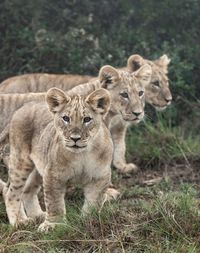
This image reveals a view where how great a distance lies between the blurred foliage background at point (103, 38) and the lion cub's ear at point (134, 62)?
3.39 ft

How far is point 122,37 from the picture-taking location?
933 centimetres

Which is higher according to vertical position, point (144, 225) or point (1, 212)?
point (144, 225)

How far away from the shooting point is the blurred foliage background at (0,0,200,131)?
902cm


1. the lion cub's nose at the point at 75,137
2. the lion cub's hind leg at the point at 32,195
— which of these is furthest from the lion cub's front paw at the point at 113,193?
the lion cub's nose at the point at 75,137

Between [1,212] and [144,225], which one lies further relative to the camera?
[1,212]

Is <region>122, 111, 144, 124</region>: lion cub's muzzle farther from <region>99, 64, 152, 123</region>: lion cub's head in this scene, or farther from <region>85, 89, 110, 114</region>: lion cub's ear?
<region>85, 89, 110, 114</region>: lion cub's ear

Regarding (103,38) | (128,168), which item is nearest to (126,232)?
(128,168)

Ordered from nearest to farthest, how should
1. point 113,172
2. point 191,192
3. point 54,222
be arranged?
point 54,222, point 191,192, point 113,172

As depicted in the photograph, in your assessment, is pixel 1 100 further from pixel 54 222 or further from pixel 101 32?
pixel 101 32

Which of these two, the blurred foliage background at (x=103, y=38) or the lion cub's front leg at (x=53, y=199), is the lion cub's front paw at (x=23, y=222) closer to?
the lion cub's front leg at (x=53, y=199)

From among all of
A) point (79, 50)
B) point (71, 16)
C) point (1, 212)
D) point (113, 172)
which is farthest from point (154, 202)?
point (71, 16)

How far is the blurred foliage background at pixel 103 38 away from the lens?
9.02 meters

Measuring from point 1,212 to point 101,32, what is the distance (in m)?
3.98

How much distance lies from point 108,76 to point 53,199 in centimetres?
191
